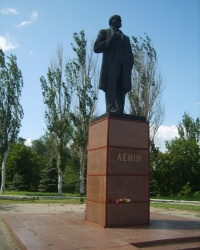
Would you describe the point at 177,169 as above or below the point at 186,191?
above

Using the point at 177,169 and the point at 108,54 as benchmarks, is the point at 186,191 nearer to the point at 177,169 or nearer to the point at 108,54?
the point at 177,169

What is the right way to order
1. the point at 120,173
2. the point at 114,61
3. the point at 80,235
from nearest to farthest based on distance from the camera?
the point at 80,235, the point at 120,173, the point at 114,61

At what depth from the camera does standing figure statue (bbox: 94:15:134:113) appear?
6758mm

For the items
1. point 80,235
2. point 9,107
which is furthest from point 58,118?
point 80,235

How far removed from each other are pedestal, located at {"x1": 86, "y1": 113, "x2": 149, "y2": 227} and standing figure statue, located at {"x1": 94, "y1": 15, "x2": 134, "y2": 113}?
645 millimetres

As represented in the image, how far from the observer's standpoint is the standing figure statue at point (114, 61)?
6758mm

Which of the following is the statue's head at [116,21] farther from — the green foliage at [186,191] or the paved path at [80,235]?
the green foliage at [186,191]

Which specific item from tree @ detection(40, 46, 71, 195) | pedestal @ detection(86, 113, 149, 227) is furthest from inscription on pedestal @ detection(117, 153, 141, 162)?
tree @ detection(40, 46, 71, 195)

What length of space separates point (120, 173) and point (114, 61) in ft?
8.01

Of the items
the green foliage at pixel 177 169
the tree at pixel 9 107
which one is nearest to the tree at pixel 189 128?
the green foliage at pixel 177 169

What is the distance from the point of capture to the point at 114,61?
22.2ft

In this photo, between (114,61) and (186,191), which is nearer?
(114,61)

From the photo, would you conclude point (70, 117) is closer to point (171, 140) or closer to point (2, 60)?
point (2, 60)

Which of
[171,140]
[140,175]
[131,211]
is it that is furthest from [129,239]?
[171,140]
